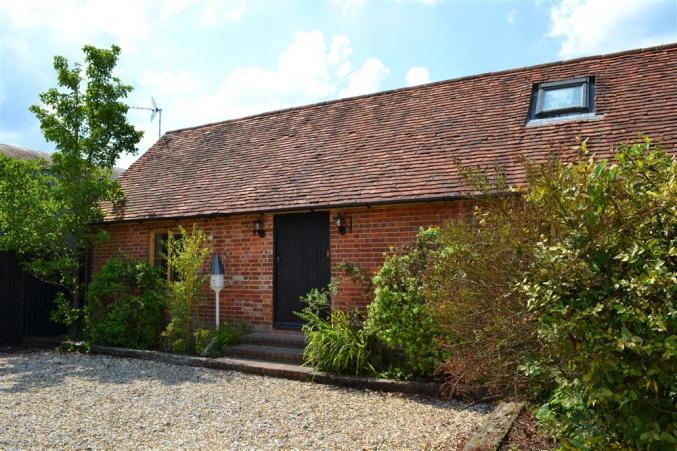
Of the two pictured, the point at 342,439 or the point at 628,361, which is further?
the point at 342,439

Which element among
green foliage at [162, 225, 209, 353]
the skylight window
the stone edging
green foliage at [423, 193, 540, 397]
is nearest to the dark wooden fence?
green foliage at [162, 225, 209, 353]

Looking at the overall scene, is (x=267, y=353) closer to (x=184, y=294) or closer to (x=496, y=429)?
(x=184, y=294)

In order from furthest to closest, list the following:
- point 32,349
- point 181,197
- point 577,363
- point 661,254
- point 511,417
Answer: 1. point 181,197
2. point 32,349
3. point 511,417
4. point 577,363
5. point 661,254

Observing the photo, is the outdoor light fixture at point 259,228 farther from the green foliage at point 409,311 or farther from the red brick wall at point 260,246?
the green foliage at point 409,311

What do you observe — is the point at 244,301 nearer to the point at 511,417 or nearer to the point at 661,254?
the point at 511,417

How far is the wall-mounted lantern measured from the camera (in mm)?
8398

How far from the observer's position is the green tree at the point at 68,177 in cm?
940

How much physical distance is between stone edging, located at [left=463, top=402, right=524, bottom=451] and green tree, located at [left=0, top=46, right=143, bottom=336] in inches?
323

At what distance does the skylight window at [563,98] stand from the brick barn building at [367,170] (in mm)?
23

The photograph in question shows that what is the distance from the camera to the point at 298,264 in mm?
9125

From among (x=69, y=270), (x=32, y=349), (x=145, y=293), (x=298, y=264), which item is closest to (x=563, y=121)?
(x=298, y=264)

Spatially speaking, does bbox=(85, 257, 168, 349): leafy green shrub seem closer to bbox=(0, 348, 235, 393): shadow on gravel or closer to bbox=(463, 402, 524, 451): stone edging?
bbox=(0, 348, 235, 393): shadow on gravel

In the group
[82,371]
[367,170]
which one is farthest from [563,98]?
[82,371]

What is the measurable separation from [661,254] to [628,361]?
0.54 metres
